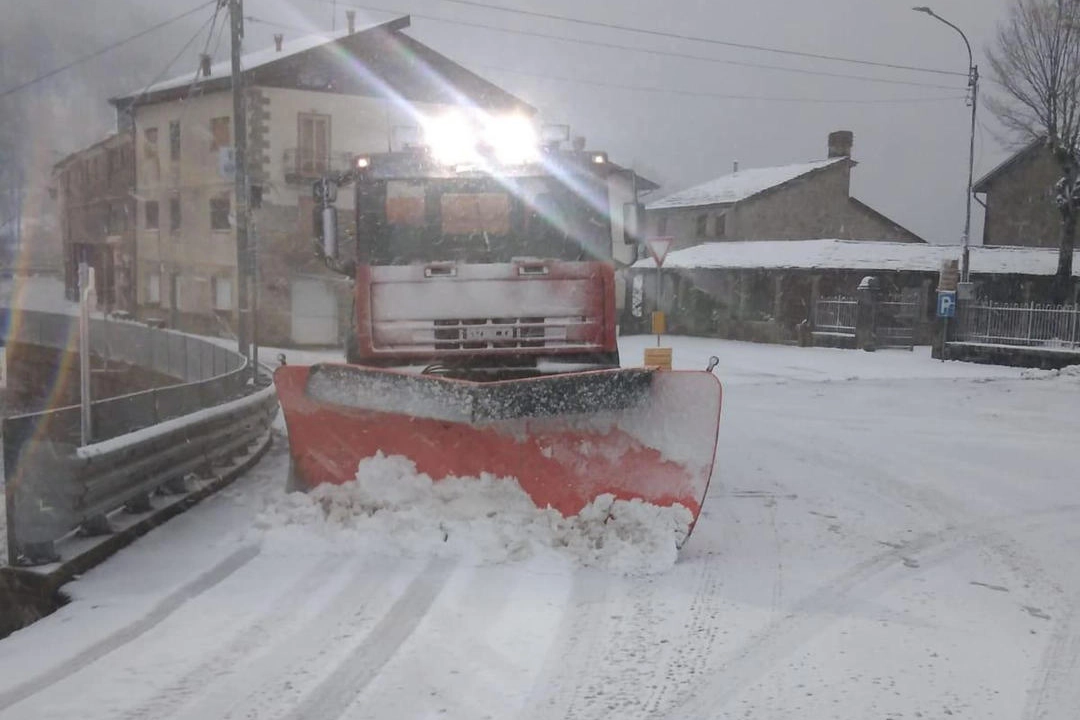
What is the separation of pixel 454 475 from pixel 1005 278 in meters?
29.5

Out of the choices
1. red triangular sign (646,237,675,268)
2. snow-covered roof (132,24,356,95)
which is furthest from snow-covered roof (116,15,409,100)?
red triangular sign (646,237,675,268)

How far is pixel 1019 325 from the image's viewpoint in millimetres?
24062

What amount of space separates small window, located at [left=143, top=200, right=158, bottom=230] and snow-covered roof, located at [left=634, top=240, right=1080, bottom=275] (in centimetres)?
2102

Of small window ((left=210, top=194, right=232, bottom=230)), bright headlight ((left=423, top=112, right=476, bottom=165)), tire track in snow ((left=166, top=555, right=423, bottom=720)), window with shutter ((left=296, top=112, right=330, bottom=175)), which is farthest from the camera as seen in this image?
small window ((left=210, top=194, right=232, bottom=230))

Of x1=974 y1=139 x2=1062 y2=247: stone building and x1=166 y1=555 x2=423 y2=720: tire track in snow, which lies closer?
x1=166 y1=555 x2=423 y2=720: tire track in snow

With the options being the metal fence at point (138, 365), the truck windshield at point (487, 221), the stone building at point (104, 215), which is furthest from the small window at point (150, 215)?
the truck windshield at point (487, 221)

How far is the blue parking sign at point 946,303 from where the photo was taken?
79.8ft

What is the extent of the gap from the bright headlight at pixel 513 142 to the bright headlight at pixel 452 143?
19 cm

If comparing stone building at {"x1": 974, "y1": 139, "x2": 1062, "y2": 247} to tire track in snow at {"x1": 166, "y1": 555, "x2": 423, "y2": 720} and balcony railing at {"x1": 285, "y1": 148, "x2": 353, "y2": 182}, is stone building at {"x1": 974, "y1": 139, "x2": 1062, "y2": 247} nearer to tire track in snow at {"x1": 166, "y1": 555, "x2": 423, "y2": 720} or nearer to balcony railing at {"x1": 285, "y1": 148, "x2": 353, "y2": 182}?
balcony railing at {"x1": 285, "y1": 148, "x2": 353, "y2": 182}

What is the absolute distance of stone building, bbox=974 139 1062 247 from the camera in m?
37.0

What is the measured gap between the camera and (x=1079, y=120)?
28.8m

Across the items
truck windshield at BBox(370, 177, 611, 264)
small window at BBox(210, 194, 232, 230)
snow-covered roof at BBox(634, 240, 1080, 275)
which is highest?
small window at BBox(210, 194, 232, 230)

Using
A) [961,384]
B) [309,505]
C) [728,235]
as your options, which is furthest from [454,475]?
[728,235]

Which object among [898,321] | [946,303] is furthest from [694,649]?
[898,321]
